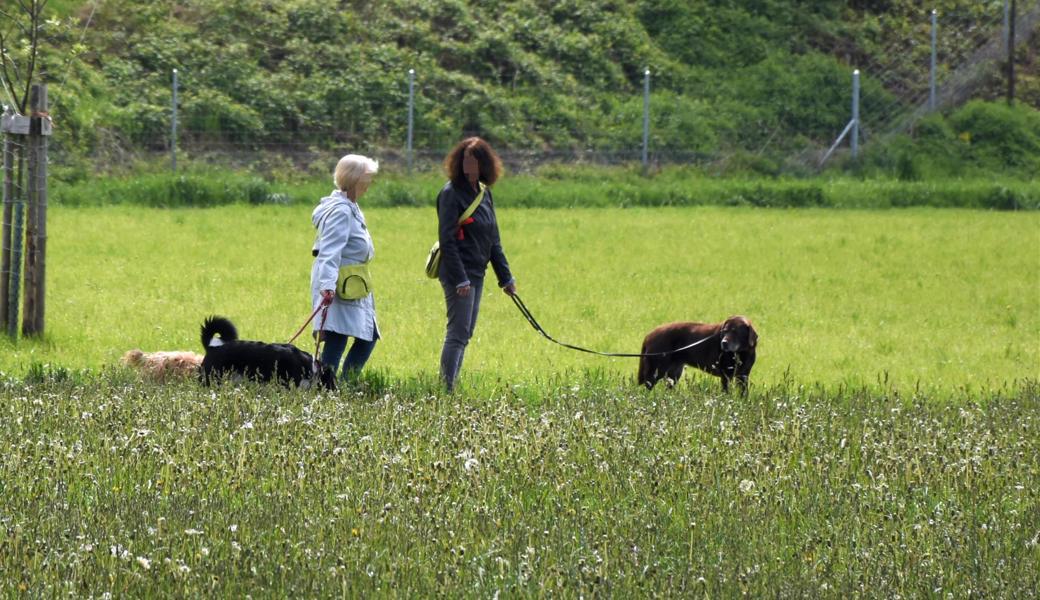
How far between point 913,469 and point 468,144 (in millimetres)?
4059

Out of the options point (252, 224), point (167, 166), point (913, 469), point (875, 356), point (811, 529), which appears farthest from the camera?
point (167, 166)

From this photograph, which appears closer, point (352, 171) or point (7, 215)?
point (352, 171)

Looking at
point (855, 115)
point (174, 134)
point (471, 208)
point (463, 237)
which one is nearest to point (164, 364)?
point (463, 237)

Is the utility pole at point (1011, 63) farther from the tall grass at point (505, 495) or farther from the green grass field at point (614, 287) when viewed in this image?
the tall grass at point (505, 495)

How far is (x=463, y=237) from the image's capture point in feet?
33.5

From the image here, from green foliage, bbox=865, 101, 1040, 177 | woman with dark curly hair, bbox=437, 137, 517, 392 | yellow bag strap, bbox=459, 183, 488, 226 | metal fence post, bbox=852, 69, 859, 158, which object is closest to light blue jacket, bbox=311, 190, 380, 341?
woman with dark curly hair, bbox=437, 137, 517, 392

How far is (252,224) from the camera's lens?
23375 millimetres

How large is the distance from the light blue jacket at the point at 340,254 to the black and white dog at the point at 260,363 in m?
0.29

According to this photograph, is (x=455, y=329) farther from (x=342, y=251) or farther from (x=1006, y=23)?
(x=1006, y=23)

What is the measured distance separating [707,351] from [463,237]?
197cm

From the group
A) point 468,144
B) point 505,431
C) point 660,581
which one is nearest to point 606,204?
point 468,144

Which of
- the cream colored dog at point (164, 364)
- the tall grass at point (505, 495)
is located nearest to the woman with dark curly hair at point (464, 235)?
the tall grass at point (505, 495)

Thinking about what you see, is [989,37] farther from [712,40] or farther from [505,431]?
[505,431]

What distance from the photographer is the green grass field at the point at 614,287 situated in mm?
12836
